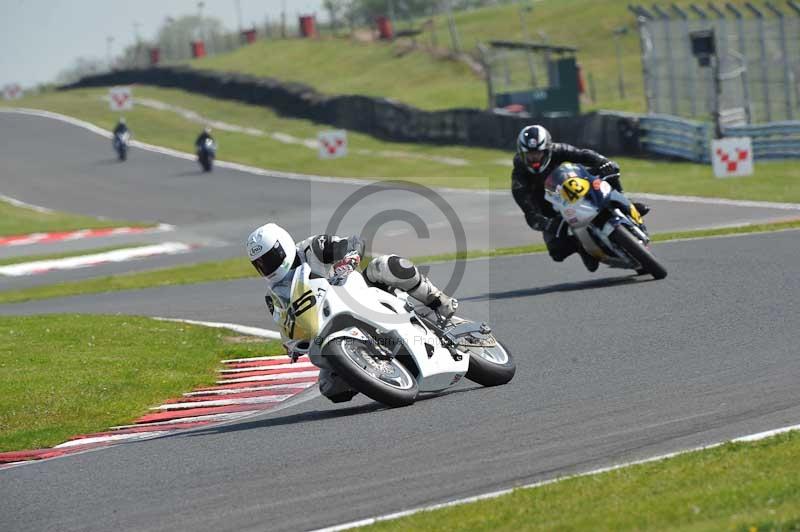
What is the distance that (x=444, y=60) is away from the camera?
58.3 meters

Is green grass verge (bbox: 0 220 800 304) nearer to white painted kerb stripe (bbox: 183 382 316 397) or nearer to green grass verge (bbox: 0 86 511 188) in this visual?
white painted kerb stripe (bbox: 183 382 316 397)

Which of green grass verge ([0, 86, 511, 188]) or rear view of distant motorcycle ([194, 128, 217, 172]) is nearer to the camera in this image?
green grass verge ([0, 86, 511, 188])

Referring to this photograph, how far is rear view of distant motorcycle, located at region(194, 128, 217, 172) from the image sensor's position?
1766 inches

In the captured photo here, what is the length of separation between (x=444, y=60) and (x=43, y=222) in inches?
1005

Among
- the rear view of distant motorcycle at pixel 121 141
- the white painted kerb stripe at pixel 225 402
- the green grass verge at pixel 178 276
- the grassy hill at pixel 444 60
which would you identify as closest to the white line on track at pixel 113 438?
the white painted kerb stripe at pixel 225 402

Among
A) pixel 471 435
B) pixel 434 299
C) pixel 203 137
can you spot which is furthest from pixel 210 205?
pixel 471 435

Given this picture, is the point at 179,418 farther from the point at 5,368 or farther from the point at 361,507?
the point at 361,507

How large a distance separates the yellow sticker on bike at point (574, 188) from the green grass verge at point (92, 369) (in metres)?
3.61

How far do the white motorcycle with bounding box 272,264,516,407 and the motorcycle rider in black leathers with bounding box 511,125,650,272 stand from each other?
5.52 metres

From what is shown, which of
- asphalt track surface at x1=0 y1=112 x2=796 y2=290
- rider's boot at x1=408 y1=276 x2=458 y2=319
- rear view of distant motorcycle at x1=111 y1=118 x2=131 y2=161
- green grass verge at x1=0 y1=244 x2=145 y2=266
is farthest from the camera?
rear view of distant motorcycle at x1=111 y1=118 x2=131 y2=161

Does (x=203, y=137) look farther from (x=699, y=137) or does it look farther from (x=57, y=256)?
(x=699, y=137)

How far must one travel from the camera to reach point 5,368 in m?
12.8

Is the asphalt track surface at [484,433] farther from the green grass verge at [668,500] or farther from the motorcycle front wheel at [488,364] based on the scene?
the green grass verge at [668,500]

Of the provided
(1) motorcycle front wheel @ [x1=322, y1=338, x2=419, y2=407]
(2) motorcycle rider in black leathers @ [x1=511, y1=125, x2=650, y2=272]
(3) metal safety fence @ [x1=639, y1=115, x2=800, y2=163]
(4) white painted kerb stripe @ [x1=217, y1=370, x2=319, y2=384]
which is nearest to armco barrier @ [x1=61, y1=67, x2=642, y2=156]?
(3) metal safety fence @ [x1=639, y1=115, x2=800, y2=163]
